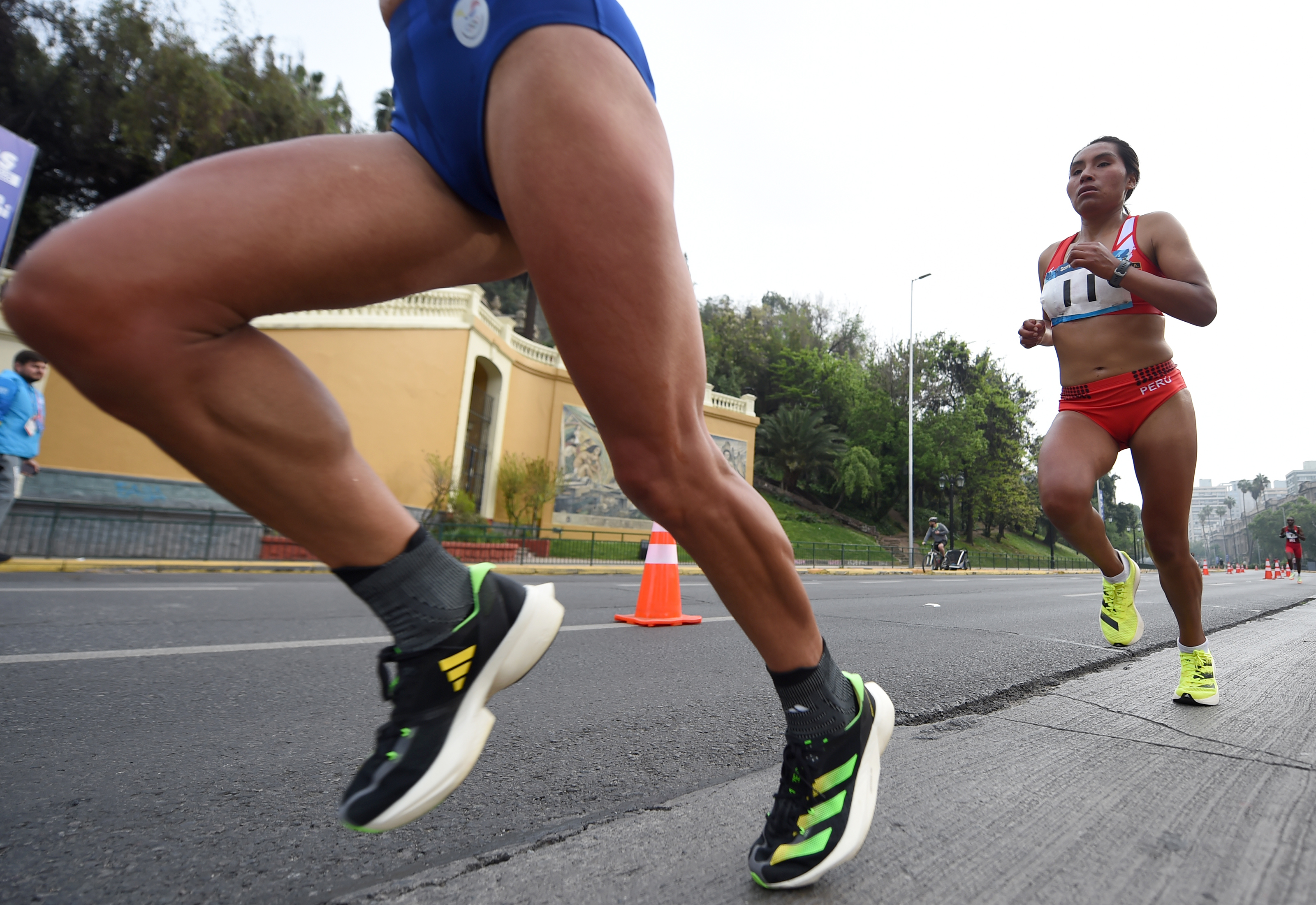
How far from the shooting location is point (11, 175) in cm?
1050

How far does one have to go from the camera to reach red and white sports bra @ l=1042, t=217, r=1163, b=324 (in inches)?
112

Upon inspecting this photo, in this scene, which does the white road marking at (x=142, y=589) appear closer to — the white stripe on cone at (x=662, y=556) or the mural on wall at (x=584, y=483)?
the white stripe on cone at (x=662, y=556)

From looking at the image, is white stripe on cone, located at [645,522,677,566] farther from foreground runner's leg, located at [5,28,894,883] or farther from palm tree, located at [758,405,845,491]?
palm tree, located at [758,405,845,491]

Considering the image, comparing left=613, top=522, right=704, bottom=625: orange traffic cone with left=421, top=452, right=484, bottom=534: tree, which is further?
left=421, top=452, right=484, bottom=534: tree

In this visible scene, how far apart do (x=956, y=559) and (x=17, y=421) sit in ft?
87.5

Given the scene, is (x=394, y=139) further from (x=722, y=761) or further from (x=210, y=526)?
(x=210, y=526)

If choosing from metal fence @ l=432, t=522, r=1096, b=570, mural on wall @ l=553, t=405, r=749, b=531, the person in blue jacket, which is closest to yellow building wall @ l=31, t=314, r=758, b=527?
metal fence @ l=432, t=522, r=1096, b=570

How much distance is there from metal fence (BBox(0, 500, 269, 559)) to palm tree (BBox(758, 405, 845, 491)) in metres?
30.5

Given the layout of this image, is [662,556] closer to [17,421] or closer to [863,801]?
[863,801]

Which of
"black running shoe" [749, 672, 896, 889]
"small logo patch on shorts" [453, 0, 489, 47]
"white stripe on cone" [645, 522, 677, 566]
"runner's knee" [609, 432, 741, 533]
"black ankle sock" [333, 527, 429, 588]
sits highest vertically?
"small logo patch on shorts" [453, 0, 489, 47]

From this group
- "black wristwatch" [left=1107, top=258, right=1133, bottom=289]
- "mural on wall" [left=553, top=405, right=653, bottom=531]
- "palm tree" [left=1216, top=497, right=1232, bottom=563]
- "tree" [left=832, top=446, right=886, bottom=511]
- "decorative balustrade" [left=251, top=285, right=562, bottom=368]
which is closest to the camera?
"black wristwatch" [left=1107, top=258, right=1133, bottom=289]

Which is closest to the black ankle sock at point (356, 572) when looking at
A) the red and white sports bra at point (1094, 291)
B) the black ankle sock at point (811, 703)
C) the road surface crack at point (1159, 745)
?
the black ankle sock at point (811, 703)

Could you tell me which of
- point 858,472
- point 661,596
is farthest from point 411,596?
point 858,472

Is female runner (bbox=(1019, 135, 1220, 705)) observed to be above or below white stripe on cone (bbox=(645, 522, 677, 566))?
above
